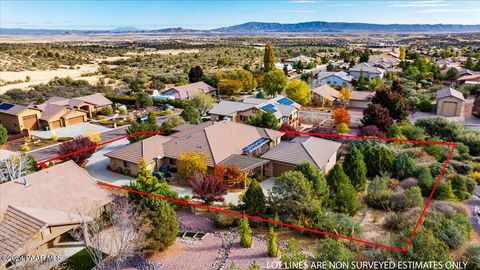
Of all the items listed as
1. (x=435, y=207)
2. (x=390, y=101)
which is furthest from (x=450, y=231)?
(x=390, y=101)

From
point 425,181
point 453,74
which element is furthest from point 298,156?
point 453,74

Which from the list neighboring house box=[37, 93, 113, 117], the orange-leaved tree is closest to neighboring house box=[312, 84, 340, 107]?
the orange-leaved tree

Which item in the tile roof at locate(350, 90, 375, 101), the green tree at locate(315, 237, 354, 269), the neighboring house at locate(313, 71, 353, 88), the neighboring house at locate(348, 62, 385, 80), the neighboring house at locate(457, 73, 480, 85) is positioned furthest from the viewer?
the neighboring house at locate(348, 62, 385, 80)

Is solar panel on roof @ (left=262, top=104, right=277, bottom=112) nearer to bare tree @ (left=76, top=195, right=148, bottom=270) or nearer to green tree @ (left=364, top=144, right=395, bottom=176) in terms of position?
green tree @ (left=364, top=144, right=395, bottom=176)

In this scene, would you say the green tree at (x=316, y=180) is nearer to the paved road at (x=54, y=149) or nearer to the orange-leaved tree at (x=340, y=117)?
the orange-leaved tree at (x=340, y=117)

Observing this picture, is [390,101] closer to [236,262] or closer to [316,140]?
[316,140]

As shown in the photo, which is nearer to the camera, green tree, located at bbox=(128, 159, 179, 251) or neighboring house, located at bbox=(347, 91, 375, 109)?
green tree, located at bbox=(128, 159, 179, 251)

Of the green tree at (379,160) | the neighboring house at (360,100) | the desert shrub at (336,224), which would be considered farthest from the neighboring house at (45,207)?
the neighboring house at (360,100)
